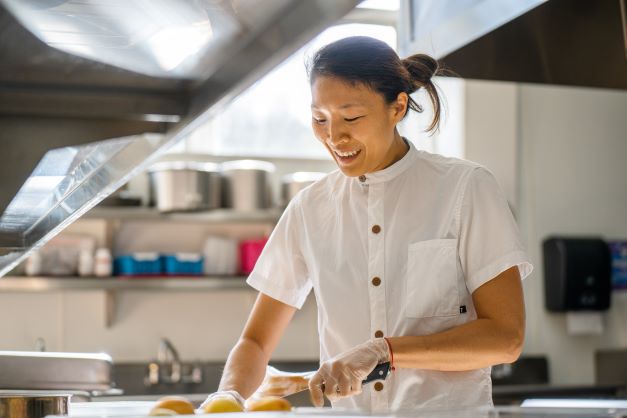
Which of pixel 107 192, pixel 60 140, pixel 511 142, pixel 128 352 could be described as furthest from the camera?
pixel 511 142

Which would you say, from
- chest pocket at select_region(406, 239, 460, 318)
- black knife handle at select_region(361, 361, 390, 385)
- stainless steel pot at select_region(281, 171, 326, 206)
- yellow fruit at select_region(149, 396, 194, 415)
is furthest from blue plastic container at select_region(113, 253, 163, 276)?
yellow fruit at select_region(149, 396, 194, 415)

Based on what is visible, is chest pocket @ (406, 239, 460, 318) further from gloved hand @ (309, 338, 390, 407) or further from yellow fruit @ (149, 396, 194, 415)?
yellow fruit @ (149, 396, 194, 415)

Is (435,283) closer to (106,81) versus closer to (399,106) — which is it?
(399,106)

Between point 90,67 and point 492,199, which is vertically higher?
point 90,67

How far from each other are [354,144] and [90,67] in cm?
59

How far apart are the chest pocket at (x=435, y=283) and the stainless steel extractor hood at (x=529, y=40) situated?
492 mm

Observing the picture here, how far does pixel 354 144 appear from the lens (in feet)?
5.34

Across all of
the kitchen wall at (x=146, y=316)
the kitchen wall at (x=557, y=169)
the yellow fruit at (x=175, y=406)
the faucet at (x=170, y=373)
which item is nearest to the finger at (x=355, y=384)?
the yellow fruit at (x=175, y=406)

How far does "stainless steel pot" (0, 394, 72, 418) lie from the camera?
1.37 metres

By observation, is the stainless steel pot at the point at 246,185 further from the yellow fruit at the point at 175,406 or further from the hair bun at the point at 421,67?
the yellow fruit at the point at 175,406

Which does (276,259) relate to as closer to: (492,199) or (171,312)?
(492,199)

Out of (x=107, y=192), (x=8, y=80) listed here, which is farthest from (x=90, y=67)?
(x=107, y=192)

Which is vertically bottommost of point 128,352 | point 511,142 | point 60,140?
point 128,352

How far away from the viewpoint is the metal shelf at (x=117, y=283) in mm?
4266
